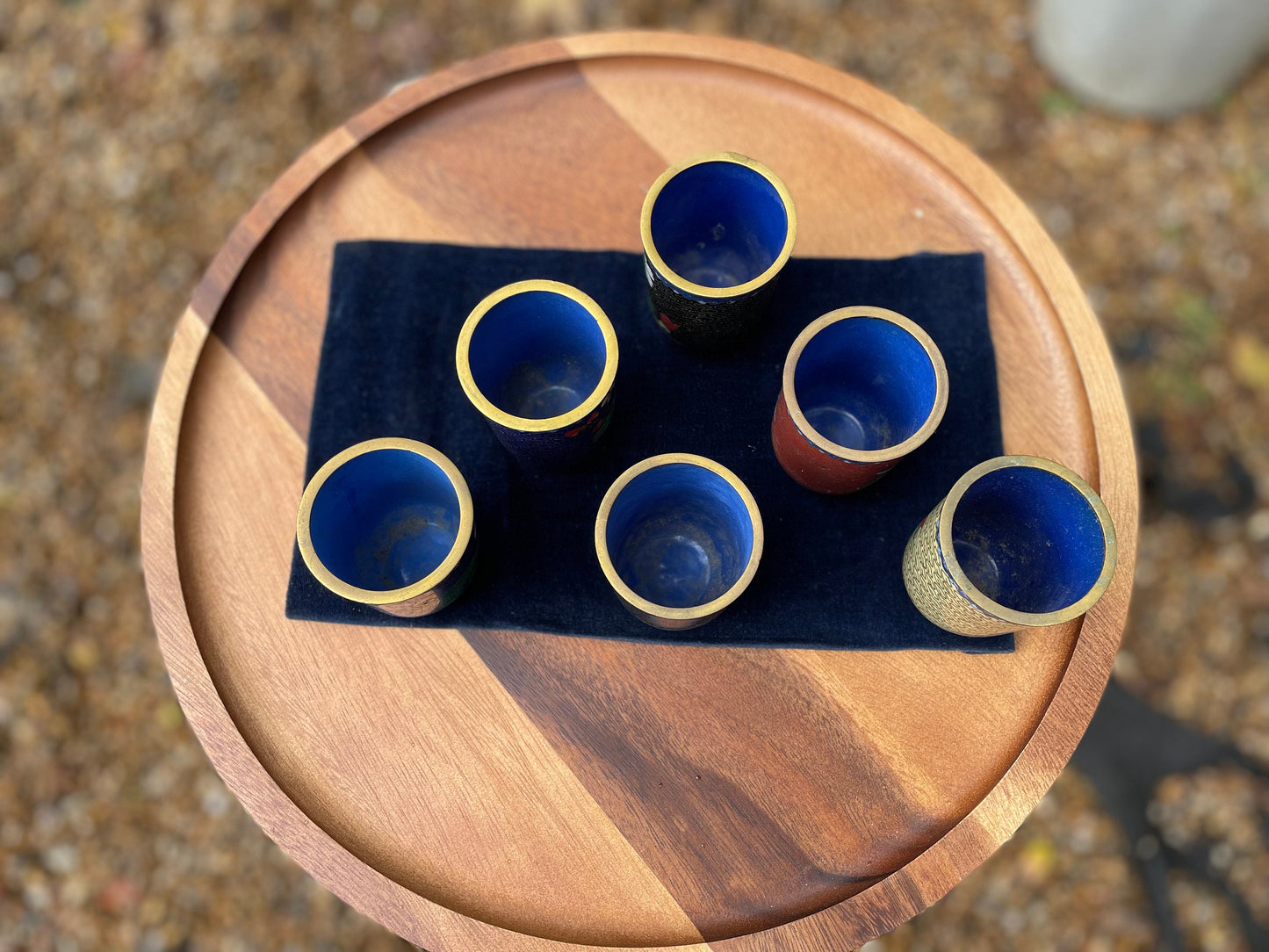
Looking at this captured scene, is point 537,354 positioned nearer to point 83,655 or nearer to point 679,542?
point 679,542

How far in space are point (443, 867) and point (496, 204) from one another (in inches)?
27.0

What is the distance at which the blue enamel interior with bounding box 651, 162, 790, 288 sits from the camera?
76cm

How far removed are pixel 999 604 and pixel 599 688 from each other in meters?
0.37

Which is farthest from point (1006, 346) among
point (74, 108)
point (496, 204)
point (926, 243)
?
point (74, 108)

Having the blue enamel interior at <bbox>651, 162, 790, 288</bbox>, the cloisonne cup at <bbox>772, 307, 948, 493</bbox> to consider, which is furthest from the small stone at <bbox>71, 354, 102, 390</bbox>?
the cloisonne cup at <bbox>772, 307, 948, 493</bbox>

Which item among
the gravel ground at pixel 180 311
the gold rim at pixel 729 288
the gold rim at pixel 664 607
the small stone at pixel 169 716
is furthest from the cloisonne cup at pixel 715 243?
the small stone at pixel 169 716

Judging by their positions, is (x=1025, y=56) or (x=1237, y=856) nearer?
(x=1237, y=856)

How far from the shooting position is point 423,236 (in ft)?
2.98

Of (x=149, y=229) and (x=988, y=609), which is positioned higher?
(x=149, y=229)

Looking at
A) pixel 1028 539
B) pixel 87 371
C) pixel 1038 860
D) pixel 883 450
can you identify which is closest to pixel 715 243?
pixel 883 450

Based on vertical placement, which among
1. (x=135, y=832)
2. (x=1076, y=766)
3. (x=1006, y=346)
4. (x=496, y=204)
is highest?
(x=496, y=204)

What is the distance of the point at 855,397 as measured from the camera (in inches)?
32.3

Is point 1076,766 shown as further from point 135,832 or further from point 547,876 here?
point 135,832

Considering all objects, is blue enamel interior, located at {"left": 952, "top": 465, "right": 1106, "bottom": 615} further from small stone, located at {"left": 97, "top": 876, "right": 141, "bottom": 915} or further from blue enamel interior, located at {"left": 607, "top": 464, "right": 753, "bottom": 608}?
small stone, located at {"left": 97, "top": 876, "right": 141, "bottom": 915}
